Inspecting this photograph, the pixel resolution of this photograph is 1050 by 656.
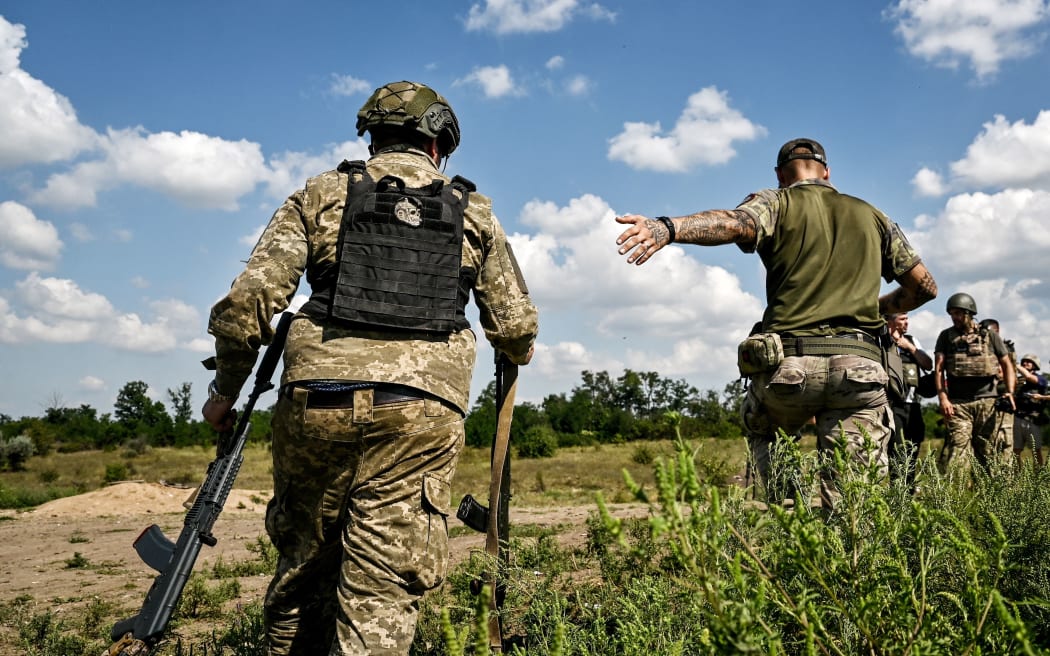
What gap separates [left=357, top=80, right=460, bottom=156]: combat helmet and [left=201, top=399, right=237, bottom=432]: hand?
1.19m

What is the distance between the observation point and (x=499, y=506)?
3.36 m

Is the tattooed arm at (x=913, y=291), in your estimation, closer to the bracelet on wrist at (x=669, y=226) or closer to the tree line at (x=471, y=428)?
the bracelet on wrist at (x=669, y=226)

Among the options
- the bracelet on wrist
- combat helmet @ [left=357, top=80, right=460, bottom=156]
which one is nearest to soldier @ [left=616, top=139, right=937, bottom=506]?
the bracelet on wrist

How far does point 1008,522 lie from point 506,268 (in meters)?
2.41

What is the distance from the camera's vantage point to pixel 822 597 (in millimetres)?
2539

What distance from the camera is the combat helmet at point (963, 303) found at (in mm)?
9062

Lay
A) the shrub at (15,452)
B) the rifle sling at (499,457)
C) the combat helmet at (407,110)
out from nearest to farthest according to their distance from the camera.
→ the combat helmet at (407,110) → the rifle sling at (499,457) → the shrub at (15,452)

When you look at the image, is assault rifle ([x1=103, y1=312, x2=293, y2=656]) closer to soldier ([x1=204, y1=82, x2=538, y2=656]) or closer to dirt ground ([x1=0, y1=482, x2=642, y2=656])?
soldier ([x1=204, y1=82, x2=538, y2=656])

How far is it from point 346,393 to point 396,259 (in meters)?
0.50

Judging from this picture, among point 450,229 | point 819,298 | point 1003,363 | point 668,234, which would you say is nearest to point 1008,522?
point 819,298

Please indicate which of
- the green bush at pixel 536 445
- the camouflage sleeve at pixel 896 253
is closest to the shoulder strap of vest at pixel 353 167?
the camouflage sleeve at pixel 896 253

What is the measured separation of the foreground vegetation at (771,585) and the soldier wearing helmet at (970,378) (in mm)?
5172

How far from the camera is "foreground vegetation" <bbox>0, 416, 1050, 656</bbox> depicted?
4.09 ft

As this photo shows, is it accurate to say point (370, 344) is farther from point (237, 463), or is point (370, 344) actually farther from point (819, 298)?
point (819, 298)
